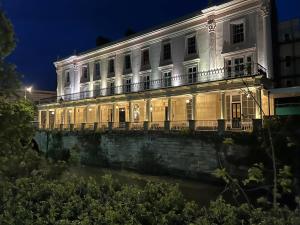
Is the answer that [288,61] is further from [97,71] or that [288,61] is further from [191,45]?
[97,71]

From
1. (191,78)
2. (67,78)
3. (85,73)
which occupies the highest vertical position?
(85,73)

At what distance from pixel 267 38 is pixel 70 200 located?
806 inches

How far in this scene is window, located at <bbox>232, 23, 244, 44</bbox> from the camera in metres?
25.3

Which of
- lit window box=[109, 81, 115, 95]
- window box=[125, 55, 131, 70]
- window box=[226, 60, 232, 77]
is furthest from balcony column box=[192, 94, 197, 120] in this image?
lit window box=[109, 81, 115, 95]

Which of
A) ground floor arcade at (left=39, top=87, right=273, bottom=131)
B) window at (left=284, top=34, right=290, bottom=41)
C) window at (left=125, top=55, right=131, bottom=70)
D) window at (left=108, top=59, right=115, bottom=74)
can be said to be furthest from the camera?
window at (left=108, top=59, right=115, bottom=74)

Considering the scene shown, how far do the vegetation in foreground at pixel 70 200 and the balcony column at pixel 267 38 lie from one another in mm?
17173

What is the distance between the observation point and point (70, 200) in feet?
29.5

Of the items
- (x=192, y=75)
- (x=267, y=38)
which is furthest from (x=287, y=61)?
(x=192, y=75)

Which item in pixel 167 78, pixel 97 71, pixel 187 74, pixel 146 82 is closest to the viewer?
pixel 187 74

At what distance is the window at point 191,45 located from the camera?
2862 centimetres

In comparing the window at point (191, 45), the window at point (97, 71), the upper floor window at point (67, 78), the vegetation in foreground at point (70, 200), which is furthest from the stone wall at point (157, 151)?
the upper floor window at point (67, 78)

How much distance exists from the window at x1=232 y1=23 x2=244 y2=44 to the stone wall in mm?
9432

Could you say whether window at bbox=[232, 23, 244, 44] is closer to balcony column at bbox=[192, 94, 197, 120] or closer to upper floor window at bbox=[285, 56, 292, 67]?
upper floor window at bbox=[285, 56, 292, 67]

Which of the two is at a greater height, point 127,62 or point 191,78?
point 127,62
